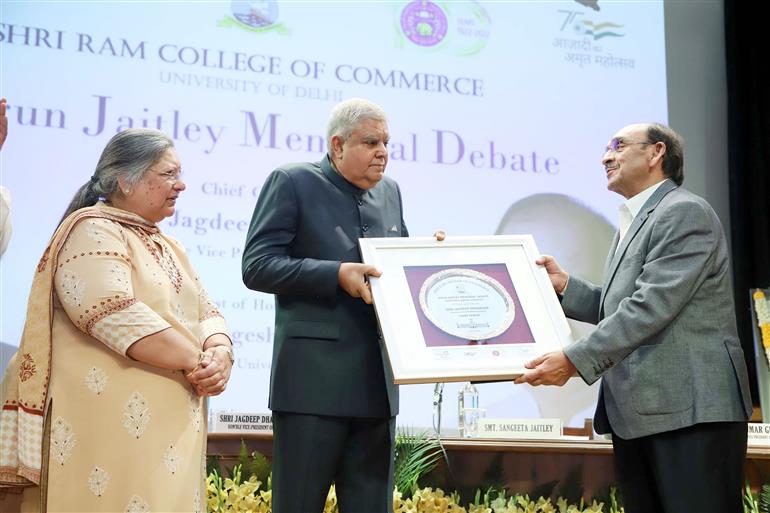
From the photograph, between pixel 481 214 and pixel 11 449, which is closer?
pixel 11 449

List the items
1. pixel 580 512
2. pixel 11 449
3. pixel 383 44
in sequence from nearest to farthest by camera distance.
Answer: pixel 11 449
pixel 580 512
pixel 383 44

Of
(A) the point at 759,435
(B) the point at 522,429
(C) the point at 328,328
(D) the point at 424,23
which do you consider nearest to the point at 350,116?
(C) the point at 328,328

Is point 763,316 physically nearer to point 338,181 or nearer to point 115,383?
point 338,181

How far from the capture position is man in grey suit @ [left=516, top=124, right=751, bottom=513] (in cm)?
225

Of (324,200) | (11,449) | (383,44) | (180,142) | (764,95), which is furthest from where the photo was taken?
(764,95)

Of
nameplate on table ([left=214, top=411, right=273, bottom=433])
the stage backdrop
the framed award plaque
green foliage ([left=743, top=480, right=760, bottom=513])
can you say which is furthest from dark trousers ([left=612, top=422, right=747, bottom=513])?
the stage backdrop

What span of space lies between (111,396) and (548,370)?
118cm

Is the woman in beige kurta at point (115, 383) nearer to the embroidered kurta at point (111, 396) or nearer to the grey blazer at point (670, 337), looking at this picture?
the embroidered kurta at point (111, 396)

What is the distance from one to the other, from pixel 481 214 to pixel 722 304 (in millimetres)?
2488

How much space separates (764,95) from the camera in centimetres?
561

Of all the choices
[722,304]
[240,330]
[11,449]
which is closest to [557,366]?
[722,304]

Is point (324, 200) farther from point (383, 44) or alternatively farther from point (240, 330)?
point (383, 44)

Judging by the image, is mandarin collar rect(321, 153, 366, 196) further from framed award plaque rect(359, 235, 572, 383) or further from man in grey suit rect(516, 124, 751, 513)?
man in grey suit rect(516, 124, 751, 513)

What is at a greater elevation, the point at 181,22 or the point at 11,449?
A: the point at 181,22
